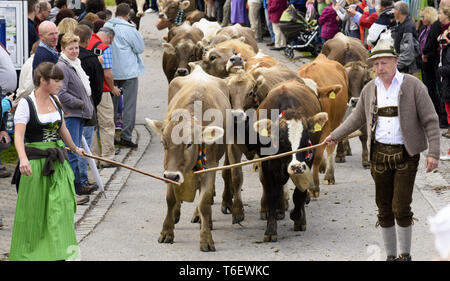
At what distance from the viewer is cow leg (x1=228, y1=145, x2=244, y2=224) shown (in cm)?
1011

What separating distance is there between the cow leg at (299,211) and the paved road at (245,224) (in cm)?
11

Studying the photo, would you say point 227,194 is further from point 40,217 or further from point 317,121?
point 40,217

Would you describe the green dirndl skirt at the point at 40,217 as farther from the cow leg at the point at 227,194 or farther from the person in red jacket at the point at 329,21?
the person in red jacket at the point at 329,21

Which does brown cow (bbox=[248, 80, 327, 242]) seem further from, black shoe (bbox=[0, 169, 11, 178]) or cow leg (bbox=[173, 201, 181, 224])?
black shoe (bbox=[0, 169, 11, 178])

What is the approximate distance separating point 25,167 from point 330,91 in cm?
498

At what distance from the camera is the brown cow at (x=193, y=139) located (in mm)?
8555

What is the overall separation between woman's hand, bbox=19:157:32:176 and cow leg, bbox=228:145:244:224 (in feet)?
10.9

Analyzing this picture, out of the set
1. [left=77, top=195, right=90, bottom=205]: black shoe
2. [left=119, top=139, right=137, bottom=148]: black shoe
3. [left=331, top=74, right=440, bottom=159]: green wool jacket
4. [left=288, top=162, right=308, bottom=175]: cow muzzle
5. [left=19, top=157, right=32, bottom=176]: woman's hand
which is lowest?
[left=119, top=139, right=137, bottom=148]: black shoe

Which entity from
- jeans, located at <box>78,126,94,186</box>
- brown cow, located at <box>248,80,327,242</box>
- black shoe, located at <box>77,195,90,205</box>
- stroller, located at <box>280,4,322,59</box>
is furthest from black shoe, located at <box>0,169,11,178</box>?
stroller, located at <box>280,4,322,59</box>

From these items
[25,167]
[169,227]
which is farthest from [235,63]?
[25,167]

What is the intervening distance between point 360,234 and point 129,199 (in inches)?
136

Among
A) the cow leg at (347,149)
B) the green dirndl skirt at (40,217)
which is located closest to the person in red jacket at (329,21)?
the cow leg at (347,149)

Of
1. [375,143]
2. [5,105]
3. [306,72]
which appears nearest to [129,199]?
[5,105]

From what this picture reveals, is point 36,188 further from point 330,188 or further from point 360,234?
point 330,188
